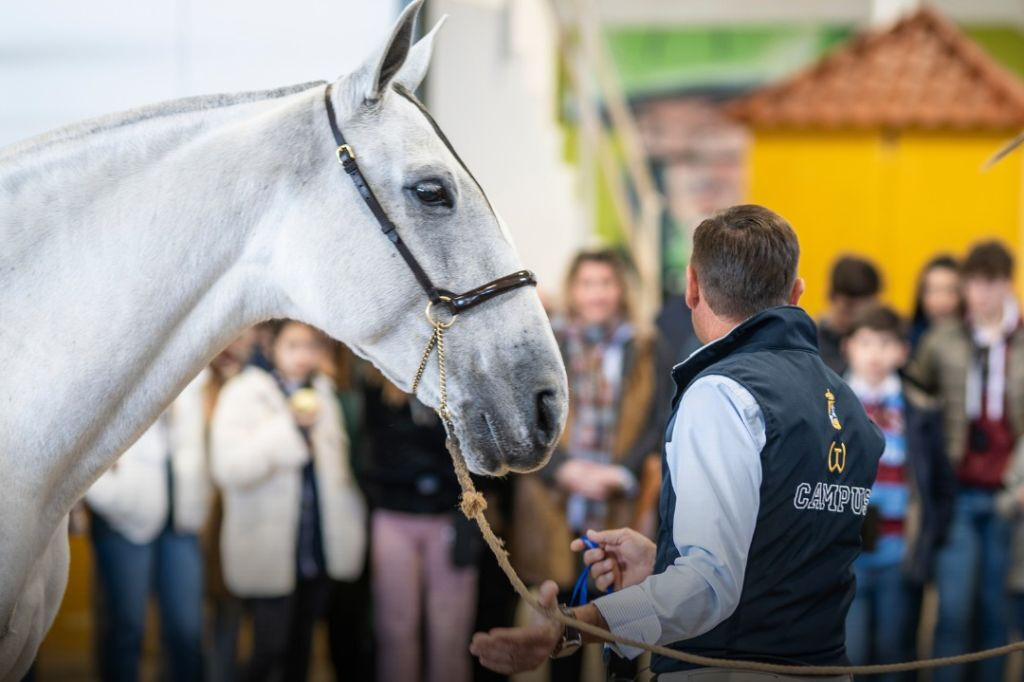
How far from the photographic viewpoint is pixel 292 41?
4242 mm

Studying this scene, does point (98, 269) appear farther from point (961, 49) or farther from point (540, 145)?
point (961, 49)

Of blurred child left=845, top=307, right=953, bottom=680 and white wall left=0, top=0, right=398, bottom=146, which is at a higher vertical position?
white wall left=0, top=0, right=398, bottom=146

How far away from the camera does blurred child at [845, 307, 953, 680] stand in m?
3.28

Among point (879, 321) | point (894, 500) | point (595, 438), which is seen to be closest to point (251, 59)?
point (595, 438)

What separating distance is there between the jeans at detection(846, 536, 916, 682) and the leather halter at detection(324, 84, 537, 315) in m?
2.14

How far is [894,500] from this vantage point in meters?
3.29

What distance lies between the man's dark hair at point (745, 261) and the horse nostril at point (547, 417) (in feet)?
0.93

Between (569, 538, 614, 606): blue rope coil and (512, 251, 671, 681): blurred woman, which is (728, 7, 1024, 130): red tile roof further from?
(569, 538, 614, 606): blue rope coil

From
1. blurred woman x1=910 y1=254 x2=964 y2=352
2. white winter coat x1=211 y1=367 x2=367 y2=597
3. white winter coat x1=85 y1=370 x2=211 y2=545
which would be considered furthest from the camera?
blurred woman x1=910 y1=254 x2=964 y2=352

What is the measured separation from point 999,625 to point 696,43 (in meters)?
7.06

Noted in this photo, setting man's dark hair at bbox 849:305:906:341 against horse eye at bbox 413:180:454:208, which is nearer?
horse eye at bbox 413:180:454:208

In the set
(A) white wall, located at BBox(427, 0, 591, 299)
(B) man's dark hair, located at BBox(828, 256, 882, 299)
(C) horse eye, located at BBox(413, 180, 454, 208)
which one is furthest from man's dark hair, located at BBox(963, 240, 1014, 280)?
(C) horse eye, located at BBox(413, 180, 454, 208)

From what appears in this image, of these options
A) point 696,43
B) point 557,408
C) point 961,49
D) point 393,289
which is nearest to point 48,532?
point 393,289

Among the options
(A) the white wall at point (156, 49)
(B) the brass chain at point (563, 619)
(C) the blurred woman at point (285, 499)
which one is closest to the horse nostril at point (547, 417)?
(B) the brass chain at point (563, 619)
